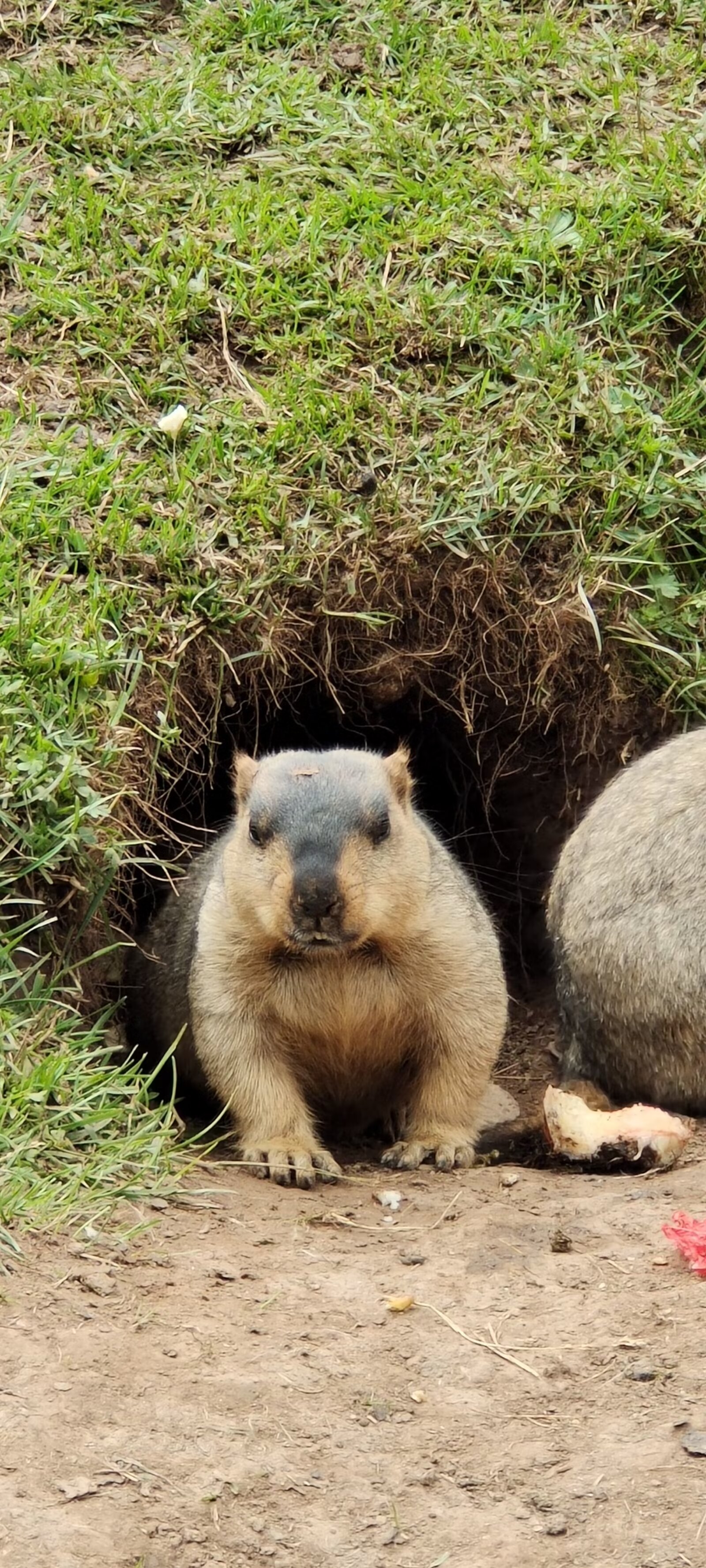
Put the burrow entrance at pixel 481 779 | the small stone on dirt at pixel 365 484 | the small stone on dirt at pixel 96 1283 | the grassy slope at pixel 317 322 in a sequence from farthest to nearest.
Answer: the burrow entrance at pixel 481 779 < the small stone on dirt at pixel 365 484 < the grassy slope at pixel 317 322 < the small stone on dirt at pixel 96 1283

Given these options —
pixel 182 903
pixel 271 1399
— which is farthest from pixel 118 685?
pixel 271 1399

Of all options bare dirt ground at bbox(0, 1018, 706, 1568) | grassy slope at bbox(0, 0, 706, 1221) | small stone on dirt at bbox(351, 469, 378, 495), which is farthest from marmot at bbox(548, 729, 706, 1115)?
small stone on dirt at bbox(351, 469, 378, 495)

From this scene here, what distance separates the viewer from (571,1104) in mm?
5191

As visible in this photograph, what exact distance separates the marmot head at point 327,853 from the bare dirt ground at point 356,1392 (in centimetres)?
83

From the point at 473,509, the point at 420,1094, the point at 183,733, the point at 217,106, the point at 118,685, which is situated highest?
the point at 217,106

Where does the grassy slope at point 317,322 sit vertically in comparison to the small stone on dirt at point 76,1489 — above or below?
above

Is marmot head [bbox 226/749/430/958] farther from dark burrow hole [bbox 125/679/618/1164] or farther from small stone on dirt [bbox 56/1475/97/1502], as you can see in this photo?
small stone on dirt [bbox 56/1475/97/1502]

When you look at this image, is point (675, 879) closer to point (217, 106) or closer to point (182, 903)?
point (182, 903)

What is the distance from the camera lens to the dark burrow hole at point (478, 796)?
264 inches


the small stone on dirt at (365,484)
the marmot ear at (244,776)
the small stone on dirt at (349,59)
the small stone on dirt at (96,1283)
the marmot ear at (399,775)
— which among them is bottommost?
the small stone on dirt at (96,1283)

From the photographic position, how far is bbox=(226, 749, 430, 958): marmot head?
188 inches

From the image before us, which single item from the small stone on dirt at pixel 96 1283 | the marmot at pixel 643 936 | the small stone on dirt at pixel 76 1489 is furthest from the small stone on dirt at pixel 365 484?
the small stone on dirt at pixel 76 1489

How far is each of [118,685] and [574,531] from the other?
1.79m

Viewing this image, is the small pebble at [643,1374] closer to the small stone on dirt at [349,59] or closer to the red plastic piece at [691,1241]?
the red plastic piece at [691,1241]
